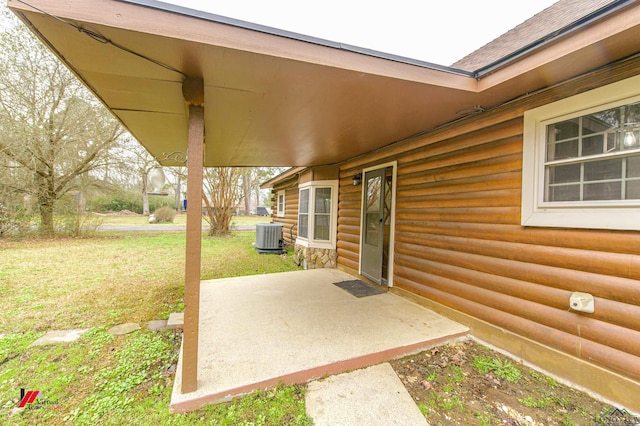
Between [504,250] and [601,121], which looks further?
[504,250]

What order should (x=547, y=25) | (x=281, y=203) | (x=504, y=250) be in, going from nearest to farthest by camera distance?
(x=547, y=25) → (x=504, y=250) → (x=281, y=203)

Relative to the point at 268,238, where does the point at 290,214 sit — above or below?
above

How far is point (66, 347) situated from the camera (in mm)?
2412

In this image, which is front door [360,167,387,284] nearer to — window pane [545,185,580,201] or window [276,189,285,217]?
window pane [545,185,580,201]

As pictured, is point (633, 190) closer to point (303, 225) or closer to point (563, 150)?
point (563, 150)

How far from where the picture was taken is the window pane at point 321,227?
5.73 metres

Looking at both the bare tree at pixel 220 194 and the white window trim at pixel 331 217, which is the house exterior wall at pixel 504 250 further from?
the bare tree at pixel 220 194

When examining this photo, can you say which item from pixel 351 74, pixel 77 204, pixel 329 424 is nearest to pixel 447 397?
pixel 329 424

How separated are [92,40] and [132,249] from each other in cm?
808

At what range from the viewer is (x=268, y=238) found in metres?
7.82

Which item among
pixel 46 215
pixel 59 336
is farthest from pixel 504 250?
pixel 46 215

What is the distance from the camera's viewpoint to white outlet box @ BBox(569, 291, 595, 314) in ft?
5.78

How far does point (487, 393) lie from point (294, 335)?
160 centimetres

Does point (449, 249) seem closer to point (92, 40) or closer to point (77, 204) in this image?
point (92, 40)
